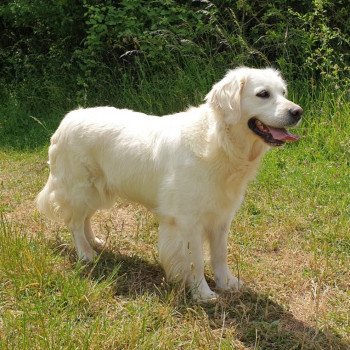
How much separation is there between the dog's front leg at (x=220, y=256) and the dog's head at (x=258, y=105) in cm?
82

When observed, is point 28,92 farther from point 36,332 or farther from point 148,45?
point 36,332

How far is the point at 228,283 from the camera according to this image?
3.72 metres

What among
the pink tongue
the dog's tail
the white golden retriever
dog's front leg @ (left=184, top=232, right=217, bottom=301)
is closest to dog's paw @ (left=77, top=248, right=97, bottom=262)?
the white golden retriever

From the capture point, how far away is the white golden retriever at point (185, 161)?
3.35 metres

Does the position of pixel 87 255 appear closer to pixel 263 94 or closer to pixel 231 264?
pixel 231 264

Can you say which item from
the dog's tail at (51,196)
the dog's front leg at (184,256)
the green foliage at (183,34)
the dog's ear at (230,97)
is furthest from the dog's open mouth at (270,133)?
the green foliage at (183,34)

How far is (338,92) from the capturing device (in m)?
5.93

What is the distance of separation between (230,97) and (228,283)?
1281 millimetres

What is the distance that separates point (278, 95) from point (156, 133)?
860 mm

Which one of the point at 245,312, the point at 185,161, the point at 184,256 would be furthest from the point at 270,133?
the point at 245,312

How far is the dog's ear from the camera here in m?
3.29

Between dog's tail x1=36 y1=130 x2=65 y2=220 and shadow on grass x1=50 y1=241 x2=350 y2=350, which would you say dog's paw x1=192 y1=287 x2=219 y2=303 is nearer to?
shadow on grass x1=50 y1=241 x2=350 y2=350

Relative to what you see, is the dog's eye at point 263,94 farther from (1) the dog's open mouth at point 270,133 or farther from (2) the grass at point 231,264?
(2) the grass at point 231,264

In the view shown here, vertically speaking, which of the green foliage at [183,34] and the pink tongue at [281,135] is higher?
the pink tongue at [281,135]
